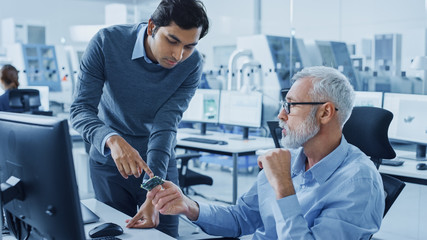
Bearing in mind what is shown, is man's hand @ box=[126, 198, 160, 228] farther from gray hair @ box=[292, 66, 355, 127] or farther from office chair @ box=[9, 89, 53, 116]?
office chair @ box=[9, 89, 53, 116]

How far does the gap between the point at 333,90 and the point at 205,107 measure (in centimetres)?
342

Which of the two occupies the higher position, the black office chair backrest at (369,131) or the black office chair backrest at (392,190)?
the black office chair backrest at (369,131)

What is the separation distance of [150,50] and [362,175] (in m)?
0.94

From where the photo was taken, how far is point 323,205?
1403 mm

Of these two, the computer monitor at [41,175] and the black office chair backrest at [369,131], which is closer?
the computer monitor at [41,175]

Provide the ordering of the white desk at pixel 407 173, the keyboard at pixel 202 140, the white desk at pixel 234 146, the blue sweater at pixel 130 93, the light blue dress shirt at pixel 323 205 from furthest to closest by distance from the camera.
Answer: the keyboard at pixel 202 140 < the white desk at pixel 234 146 < the white desk at pixel 407 173 < the blue sweater at pixel 130 93 < the light blue dress shirt at pixel 323 205

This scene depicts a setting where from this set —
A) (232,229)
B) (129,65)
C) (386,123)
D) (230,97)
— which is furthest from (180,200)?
(230,97)

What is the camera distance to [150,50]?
1.83 meters

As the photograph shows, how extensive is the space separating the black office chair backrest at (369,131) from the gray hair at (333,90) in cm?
52

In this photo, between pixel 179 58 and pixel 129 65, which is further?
pixel 129 65

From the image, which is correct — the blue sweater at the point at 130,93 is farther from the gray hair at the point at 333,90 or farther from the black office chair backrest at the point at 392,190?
the black office chair backrest at the point at 392,190

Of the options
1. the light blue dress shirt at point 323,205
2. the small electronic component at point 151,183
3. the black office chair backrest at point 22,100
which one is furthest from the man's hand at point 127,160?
the black office chair backrest at point 22,100

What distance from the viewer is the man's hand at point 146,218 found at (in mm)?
1589

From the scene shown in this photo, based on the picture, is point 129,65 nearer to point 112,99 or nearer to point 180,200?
point 112,99
